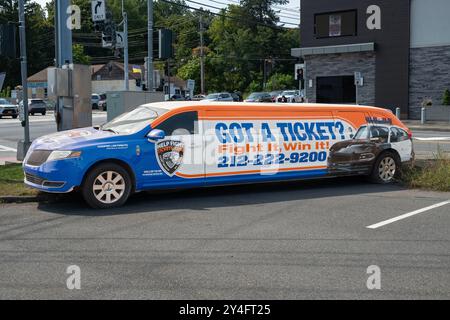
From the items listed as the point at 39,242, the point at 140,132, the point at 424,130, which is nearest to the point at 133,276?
the point at 39,242

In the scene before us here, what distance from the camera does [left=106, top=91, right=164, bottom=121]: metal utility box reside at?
13.2 metres

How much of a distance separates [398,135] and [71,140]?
619cm

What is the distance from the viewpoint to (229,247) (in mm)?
6281

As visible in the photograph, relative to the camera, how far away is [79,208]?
8.41 metres

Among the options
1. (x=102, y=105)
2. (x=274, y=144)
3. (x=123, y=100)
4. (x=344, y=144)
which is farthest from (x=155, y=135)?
(x=102, y=105)

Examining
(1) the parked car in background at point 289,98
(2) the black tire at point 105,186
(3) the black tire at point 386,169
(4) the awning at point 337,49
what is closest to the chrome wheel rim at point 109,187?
(2) the black tire at point 105,186

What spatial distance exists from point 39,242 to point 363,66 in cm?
3088

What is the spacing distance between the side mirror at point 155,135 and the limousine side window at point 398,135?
4.73 meters

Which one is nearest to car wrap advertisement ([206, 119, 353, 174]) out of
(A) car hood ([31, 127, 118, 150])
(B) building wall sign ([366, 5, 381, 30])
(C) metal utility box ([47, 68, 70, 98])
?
(A) car hood ([31, 127, 118, 150])

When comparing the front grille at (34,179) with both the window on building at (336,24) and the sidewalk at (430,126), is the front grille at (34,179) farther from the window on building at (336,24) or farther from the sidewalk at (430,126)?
the window on building at (336,24)

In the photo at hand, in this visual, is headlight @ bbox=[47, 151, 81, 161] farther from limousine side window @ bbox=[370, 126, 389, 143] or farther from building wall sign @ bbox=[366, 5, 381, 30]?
building wall sign @ bbox=[366, 5, 381, 30]

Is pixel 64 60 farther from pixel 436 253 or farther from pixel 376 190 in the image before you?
pixel 436 253

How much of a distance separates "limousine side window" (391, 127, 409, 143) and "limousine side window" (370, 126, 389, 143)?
0.56ft

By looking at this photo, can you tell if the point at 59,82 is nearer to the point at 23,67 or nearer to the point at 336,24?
the point at 23,67
